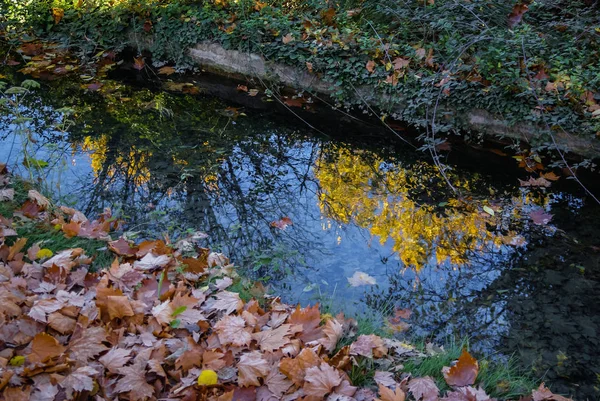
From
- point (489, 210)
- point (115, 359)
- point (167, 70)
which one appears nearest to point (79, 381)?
point (115, 359)

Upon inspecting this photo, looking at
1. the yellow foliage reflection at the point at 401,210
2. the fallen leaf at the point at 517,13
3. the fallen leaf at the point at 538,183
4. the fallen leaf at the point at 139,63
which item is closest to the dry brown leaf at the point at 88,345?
the yellow foliage reflection at the point at 401,210

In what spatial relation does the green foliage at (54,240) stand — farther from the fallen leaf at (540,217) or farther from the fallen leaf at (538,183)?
the fallen leaf at (538,183)

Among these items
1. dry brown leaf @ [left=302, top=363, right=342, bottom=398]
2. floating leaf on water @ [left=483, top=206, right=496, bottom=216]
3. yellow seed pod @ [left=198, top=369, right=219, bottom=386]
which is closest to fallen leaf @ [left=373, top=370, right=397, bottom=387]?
dry brown leaf @ [left=302, top=363, right=342, bottom=398]

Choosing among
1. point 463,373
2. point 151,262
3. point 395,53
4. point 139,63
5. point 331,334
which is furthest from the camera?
point 139,63

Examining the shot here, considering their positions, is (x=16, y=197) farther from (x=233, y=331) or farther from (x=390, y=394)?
(x=390, y=394)

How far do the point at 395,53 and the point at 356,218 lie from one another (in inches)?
111

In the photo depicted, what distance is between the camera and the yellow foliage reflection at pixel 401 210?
4.46 meters

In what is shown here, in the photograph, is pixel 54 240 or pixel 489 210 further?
pixel 489 210

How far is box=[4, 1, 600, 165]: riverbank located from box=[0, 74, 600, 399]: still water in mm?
653

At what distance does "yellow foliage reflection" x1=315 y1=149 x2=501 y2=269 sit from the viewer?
446 centimetres

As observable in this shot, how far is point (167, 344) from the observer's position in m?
2.59

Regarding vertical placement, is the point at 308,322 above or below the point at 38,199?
below

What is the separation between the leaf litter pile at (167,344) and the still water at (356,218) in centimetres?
79

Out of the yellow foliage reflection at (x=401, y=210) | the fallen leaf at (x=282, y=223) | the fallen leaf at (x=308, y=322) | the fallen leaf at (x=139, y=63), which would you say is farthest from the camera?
the fallen leaf at (x=139, y=63)
